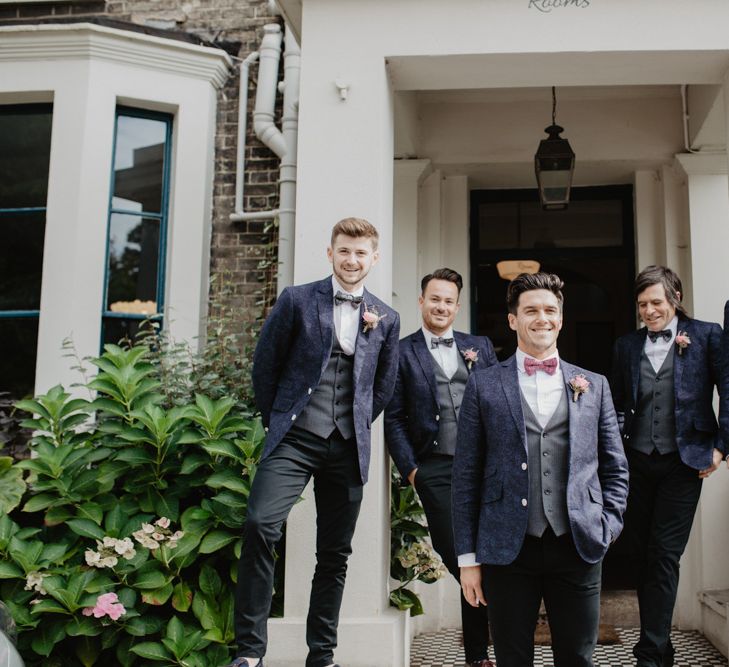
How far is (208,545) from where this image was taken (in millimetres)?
4234

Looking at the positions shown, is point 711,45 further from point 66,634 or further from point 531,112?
point 66,634

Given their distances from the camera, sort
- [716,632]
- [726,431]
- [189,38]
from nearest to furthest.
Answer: [726,431] → [716,632] → [189,38]

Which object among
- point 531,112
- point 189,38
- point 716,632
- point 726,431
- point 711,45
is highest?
point 189,38

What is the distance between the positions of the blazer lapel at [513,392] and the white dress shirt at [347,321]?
101 centimetres

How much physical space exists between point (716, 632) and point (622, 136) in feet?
11.9

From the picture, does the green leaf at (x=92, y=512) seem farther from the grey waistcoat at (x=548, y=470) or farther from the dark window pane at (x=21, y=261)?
the grey waistcoat at (x=548, y=470)

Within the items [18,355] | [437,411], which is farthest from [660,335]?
[18,355]

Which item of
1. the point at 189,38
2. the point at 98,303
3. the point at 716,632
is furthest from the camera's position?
the point at 189,38

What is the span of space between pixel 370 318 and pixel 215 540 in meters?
1.43

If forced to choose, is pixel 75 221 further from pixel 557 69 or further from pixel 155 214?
pixel 557 69

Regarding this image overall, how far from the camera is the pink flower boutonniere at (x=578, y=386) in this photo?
2994 mm

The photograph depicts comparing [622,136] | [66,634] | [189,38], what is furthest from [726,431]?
[189,38]

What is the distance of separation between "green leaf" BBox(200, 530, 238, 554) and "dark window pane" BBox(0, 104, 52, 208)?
3362mm

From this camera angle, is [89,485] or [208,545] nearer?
[208,545]
